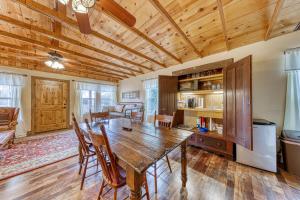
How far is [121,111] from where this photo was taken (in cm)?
566

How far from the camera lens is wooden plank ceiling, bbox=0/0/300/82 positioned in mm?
1697

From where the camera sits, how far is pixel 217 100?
119 inches

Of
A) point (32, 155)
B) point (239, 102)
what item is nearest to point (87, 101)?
point (32, 155)

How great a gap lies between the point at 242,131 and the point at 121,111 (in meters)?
4.74

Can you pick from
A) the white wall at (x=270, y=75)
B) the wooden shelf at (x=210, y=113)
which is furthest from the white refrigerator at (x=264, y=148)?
the wooden shelf at (x=210, y=113)

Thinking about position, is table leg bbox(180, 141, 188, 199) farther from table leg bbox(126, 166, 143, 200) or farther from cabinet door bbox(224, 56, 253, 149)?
cabinet door bbox(224, 56, 253, 149)

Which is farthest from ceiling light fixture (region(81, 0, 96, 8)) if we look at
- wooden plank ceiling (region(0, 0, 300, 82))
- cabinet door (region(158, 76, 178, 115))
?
cabinet door (region(158, 76, 178, 115))

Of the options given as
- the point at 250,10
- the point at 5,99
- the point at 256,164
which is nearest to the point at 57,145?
the point at 5,99

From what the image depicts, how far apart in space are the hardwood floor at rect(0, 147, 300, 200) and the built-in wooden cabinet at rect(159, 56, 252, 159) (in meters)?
0.55

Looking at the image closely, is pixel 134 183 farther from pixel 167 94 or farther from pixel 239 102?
pixel 167 94

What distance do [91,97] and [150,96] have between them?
308 centimetres

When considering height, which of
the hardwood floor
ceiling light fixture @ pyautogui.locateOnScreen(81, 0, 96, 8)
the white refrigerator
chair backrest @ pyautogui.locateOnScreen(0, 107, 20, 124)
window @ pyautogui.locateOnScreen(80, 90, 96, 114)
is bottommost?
the hardwood floor

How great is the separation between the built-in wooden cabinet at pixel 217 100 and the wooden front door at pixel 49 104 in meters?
4.32

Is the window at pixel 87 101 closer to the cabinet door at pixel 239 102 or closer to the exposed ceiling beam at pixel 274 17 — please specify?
the cabinet door at pixel 239 102
